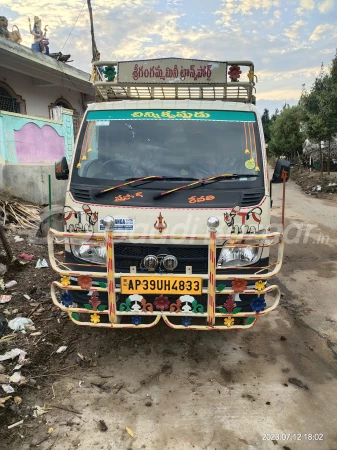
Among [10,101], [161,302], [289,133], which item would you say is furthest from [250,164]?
[289,133]

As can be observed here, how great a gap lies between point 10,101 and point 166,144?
9.04 meters

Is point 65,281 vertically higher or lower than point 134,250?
lower

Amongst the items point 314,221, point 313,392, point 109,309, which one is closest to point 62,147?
point 314,221

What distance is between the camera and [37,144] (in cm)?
1007

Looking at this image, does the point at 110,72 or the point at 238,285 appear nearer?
the point at 238,285

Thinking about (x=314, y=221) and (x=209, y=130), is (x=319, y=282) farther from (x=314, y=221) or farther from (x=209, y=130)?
(x=314, y=221)

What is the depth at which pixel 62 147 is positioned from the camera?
1154 centimetres

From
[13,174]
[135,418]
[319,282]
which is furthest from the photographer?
[13,174]

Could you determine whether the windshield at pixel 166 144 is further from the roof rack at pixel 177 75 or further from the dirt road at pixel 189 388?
the dirt road at pixel 189 388

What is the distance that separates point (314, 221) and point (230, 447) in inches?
341

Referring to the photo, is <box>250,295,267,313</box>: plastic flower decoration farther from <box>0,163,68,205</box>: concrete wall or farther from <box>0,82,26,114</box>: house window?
<box>0,82,26,114</box>: house window

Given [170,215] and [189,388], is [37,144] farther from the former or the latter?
[189,388]

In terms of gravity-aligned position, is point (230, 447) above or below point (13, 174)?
below

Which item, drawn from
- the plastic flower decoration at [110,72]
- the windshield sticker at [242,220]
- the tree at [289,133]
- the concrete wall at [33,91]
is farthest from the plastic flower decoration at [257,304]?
the tree at [289,133]
